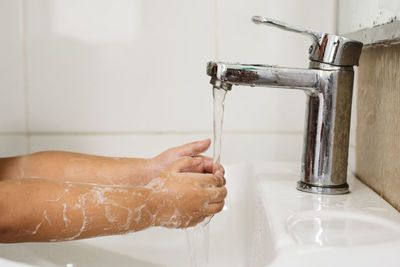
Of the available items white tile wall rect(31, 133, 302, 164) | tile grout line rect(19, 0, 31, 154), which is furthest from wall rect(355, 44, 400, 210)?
tile grout line rect(19, 0, 31, 154)

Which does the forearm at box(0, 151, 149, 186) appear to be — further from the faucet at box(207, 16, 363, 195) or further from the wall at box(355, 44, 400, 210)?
the wall at box(355, 44, 400, 210)

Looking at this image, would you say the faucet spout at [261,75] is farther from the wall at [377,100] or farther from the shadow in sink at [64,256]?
the shadow in sink at [64,256]

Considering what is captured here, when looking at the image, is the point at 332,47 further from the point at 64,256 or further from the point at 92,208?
the point at 64,256

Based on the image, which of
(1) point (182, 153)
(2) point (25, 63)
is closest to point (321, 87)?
(1) point (182, 153)

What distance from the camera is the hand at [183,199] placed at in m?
0.59

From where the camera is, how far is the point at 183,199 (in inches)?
23.4

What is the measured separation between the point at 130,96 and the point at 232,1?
0.28 meters

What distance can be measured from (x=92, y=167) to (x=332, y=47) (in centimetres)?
44

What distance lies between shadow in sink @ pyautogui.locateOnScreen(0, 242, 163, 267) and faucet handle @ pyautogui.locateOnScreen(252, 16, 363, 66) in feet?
1.28

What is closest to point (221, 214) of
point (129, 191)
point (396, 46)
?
point (129, 191)

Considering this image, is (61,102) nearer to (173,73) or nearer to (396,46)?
(173,73)

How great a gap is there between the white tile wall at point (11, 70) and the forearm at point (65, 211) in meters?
0.43

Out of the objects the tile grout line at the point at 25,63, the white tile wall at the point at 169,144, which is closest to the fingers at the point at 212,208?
the white tile wall at the point at 169,144

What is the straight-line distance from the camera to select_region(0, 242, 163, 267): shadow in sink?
0.68 metres
